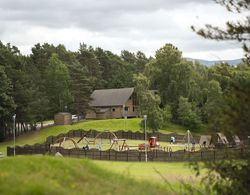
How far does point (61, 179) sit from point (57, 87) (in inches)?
2822

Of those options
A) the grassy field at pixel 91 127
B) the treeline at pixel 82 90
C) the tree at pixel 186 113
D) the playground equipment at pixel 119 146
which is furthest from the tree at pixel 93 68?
the playground equipment at pixel 119 146

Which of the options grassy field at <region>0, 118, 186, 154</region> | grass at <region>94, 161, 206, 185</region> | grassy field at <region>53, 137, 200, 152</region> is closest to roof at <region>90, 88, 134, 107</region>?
grassy field at <region>0, 118, 186, 154</region>

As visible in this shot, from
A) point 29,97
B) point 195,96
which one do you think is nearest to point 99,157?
point 29,97

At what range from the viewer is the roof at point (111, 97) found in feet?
303

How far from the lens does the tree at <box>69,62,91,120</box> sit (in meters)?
85.4

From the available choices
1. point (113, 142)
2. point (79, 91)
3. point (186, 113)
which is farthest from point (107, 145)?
point (79, 91)

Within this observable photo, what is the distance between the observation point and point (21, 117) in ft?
228

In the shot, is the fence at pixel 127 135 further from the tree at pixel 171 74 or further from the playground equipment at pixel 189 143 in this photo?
the tree at pixel 171 74

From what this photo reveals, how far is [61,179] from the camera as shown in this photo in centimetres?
1137

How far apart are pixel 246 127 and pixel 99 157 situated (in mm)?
33336

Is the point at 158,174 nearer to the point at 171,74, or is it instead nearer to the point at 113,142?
the point at 113,142

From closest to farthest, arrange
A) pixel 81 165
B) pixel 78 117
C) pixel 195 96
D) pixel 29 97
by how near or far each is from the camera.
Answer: pixel 81 165 < pixel 29 97 < pixel 195 96 < pixel 78 117

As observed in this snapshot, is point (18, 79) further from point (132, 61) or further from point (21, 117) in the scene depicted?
point (132, 61)

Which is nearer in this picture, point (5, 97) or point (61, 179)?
point (61, 179)
